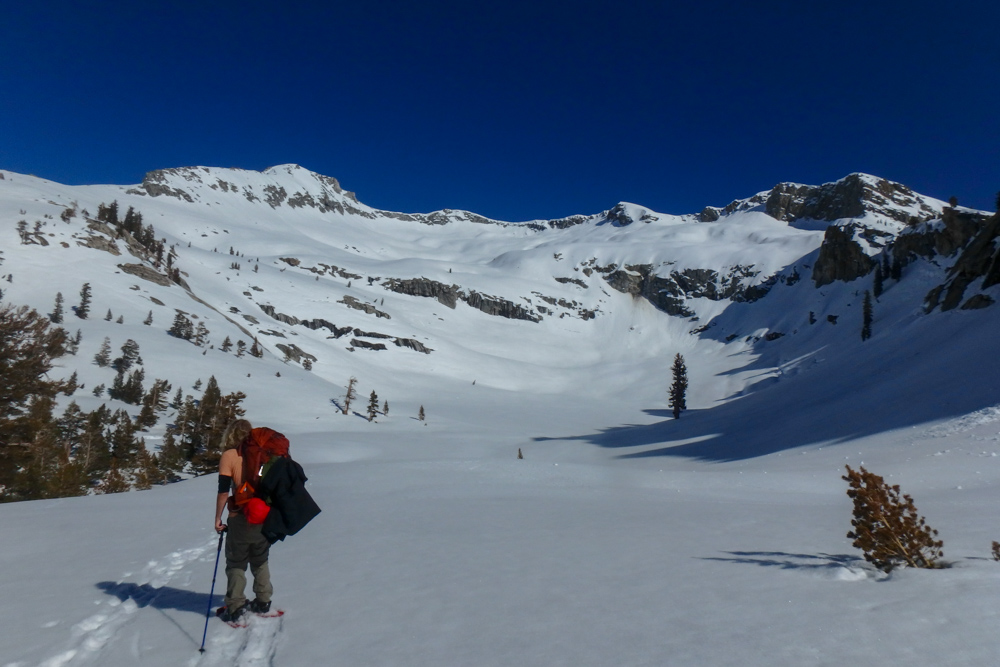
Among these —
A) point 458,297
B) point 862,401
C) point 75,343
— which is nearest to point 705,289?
point 458,297

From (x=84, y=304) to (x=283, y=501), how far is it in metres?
85.9

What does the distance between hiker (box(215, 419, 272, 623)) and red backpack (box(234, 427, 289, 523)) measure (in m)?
0.02

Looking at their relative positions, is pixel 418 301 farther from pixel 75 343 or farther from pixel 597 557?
pixel 597 557

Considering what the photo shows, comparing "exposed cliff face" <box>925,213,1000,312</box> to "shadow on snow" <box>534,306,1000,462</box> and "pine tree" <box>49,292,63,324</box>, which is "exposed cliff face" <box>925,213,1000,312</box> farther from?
"pine tree" <box>49,292,63,324</box>

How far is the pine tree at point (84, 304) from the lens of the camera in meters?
70.0

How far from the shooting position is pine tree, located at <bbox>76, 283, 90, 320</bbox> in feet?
230

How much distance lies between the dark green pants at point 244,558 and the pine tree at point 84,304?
83426 mm

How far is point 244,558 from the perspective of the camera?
5816 mm

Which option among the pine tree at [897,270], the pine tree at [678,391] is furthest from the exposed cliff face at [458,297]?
the pine tree at [678,391]

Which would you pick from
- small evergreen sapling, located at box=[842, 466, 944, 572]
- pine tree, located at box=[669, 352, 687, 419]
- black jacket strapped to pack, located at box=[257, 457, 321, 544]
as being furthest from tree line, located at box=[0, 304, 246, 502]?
pine tree, located at box=[669, 352, 687, 419]

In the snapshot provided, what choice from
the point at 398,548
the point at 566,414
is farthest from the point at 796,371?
the point at 398,548

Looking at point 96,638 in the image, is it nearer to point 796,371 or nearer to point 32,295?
point 32,295

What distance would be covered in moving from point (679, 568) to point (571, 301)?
191824 mm

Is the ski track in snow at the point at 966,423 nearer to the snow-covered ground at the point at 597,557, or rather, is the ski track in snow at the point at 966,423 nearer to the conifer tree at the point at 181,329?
the snow-covered ground at the point at 597,557
